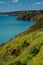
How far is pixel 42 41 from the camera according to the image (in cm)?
974

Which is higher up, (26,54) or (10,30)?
(26,54)

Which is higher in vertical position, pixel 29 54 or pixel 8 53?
pixel 29 54

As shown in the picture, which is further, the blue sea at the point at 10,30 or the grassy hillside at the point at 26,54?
the blue sea at the point at 10,30

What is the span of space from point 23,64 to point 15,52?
2404 millimetres

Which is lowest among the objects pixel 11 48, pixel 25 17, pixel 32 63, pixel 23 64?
pixel 25 17

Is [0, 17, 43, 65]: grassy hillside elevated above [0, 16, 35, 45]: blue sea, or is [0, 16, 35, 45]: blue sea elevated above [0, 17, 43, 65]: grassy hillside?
[0, 17, 43, 65]: grassy hillside

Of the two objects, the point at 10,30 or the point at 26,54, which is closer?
the point at 26,54

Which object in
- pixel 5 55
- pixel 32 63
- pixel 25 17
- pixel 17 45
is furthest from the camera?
pixel 25 17

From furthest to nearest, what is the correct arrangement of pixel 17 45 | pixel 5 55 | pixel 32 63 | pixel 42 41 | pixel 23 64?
1. pixel 17 45
2. pixel 5 55
3. pixel 42 41
4. pixel 23 64
5. pixel 32 63

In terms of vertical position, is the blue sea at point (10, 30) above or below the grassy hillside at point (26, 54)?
below

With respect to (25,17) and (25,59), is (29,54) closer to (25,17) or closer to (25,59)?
(25,59)

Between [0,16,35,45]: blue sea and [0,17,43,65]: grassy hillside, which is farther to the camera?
[0,16,35,45]: blue sea

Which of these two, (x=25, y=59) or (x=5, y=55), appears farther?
(x=5, y=55)

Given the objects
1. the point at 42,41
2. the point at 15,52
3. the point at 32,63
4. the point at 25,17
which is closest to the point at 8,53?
the point at 15,52
